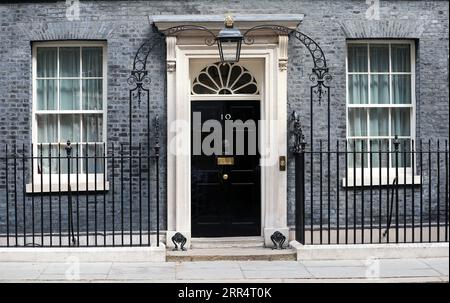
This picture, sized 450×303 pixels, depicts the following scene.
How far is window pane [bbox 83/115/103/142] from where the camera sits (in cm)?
1149

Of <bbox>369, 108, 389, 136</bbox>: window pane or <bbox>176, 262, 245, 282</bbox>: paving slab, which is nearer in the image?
<bbox>176, 262, 245, 282</bbox>: paving slab

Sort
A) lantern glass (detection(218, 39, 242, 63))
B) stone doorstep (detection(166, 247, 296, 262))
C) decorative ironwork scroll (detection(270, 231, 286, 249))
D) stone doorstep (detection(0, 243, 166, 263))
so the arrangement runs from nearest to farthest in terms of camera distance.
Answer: stone doorstep (detection(0, 243, 166, 263)), stone doorstep (detection(166, 247, 296, 262)), lantern glass (detection(218, 39, 242, 63)), decorative ironwork scroll (detection(270, 231, 286, 249))

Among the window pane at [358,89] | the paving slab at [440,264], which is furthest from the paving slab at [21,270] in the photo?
the window pane at [358,89]

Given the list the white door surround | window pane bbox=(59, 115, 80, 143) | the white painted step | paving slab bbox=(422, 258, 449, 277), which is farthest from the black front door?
paving slab bbox=(422, 258, 449, 277)

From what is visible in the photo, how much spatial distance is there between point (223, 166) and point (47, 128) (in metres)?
2.97

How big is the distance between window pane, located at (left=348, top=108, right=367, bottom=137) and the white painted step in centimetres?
241

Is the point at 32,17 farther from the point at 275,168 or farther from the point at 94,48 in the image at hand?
the point at 275,168

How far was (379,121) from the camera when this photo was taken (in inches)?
464

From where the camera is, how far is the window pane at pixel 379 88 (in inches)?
463

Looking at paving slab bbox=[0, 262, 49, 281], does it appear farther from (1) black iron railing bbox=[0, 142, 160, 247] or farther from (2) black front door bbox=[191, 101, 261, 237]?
(2) black front door bbox=[191, 101, 261, 237]

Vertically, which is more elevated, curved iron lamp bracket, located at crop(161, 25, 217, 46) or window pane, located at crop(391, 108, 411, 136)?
curved iron lamp bracket, located at crop(161, 25, 217, 46)

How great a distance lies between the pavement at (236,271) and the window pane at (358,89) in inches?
116

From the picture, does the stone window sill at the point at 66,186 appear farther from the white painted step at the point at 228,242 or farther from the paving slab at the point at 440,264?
the paving slab at the point at 440,264

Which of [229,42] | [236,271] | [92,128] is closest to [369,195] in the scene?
[236,271]
